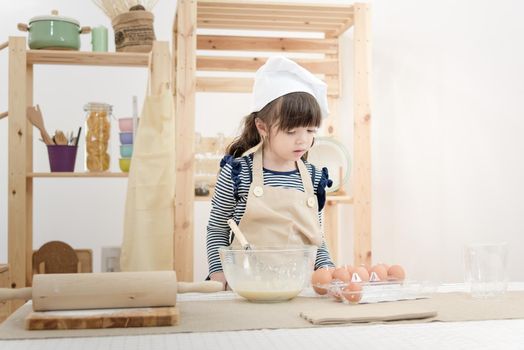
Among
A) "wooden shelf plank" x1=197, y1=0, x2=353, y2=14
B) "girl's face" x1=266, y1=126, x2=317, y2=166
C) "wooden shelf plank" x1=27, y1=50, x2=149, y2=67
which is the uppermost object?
"wooden shelf plank" x1=197, y1=0, x2=353, y2=14

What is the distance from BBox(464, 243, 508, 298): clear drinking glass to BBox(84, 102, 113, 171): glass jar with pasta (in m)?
1.86

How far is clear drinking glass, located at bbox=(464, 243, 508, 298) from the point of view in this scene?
1.17 meters

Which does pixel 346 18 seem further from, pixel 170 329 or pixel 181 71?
pixel 170 329

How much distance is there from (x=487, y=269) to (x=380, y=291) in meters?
0.19

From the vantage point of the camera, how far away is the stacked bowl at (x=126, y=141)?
2763 millimetres

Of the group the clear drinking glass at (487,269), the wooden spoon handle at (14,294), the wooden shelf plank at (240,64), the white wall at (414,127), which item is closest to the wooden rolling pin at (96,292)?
the wooden spoon handle at (14,294)

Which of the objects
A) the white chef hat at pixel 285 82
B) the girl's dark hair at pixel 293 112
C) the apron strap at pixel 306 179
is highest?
the white chef hat at pixel 285 82

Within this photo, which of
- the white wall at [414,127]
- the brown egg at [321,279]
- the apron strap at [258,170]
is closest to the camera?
the brown egg at [321,279]

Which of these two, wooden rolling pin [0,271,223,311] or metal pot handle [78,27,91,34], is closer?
wooden rolling pin [0,271,223,311]

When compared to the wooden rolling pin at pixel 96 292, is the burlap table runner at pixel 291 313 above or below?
below

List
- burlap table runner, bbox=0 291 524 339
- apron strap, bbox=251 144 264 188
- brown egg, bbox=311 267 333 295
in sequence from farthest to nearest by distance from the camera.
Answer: apron strap, bbox=251 144 264 188, brown egg, bbox=311 267 333 295, burlap table runner, bbox=0 291 524 339

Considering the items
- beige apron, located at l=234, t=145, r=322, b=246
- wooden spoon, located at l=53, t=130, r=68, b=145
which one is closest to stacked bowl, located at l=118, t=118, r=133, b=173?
wooden spoon, located at l=53, t=130, r=68, b=145

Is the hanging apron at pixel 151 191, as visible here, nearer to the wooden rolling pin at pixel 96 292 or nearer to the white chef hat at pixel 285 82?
the white chef hat at pixel 285 82

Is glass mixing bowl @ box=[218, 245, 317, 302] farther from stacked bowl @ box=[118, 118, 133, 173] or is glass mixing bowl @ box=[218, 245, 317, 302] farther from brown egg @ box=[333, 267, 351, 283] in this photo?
stacked bowl @ box=[118, 118, 133, 173]
